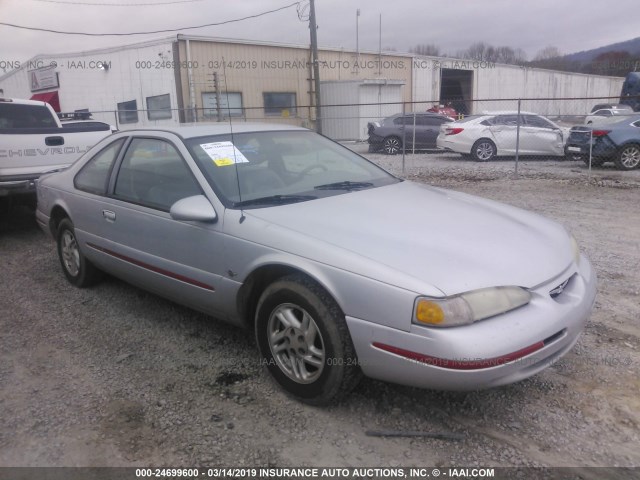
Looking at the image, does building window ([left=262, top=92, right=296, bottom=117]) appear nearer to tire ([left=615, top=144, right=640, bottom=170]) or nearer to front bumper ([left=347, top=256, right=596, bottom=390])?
tire ([left=615, top=144, right=640, bottom=170])

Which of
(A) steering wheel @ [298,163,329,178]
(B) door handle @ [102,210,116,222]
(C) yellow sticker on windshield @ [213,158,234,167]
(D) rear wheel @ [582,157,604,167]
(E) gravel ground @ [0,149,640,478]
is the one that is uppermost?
(C) yellow sticker on windshield @ [213,158,234,167]

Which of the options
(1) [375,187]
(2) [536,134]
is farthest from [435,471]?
(2) [536,134]

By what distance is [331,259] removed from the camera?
2.75 m

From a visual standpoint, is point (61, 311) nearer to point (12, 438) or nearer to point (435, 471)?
point (12, 438)

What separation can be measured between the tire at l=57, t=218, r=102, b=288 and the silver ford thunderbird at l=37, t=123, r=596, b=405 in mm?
455

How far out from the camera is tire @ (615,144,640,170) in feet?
41.1

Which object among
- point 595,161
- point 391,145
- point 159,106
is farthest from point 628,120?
point 159,106

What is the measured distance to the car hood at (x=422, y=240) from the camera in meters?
2.63

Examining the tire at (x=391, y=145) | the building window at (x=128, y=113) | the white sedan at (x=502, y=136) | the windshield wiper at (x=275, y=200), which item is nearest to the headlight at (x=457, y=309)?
the windshield wiper at (x=275, y=200)

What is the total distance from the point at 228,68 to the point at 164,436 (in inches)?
819

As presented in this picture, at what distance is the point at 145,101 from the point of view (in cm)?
2234

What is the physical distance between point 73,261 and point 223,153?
223 centimetres

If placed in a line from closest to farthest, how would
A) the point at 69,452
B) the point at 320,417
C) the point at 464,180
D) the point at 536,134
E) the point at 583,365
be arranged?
the point at 69,452, the point at 320,417, the point at 583,365, the point at 464,180, the point at 536,134

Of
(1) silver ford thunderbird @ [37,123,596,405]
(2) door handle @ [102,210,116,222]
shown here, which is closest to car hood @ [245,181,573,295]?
(1) silver ford thunderbird @ [37,123,596,405]
